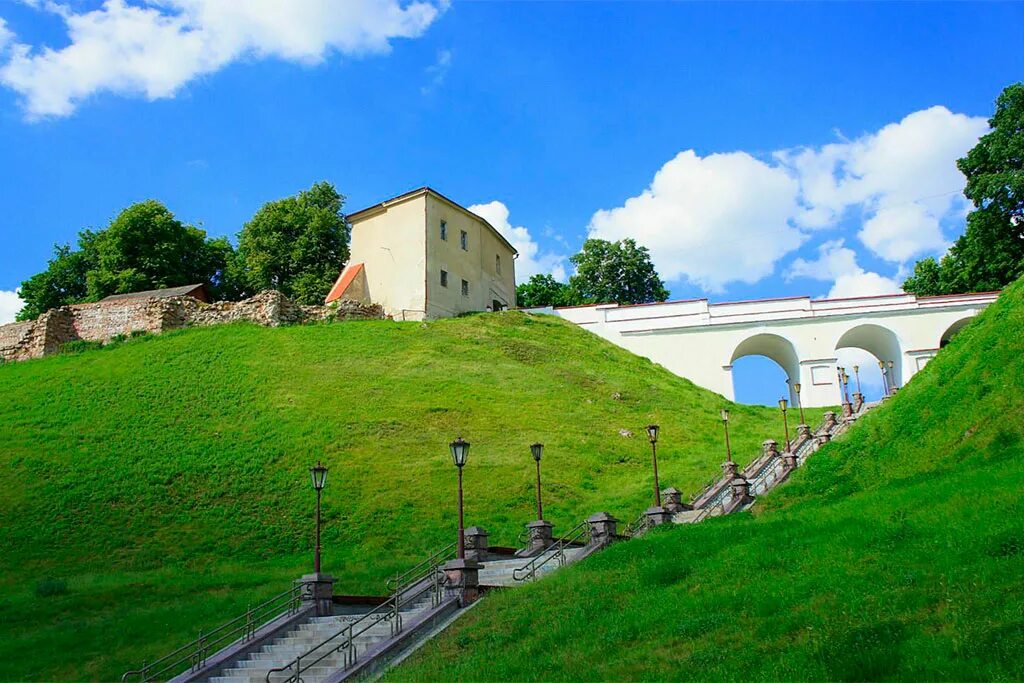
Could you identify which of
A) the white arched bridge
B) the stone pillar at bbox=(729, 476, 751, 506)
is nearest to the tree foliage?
the white arched bridge

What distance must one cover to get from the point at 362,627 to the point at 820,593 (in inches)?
362

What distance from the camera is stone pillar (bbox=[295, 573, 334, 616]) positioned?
1831 centimetres

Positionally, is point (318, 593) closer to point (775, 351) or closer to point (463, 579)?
point (463, 579)

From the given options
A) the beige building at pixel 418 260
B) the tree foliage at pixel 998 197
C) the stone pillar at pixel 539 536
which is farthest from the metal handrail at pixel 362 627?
the tree foliage at pixel 998 197

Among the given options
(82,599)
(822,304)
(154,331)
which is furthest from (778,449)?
(154,331)

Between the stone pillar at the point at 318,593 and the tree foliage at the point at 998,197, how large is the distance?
4666 centimetres

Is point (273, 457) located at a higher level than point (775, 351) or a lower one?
lower

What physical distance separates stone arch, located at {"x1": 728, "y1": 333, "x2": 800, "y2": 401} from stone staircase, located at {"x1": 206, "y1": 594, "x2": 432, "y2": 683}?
3897 cm

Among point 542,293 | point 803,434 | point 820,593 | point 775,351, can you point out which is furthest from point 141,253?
point 820,593

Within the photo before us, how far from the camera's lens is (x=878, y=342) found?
179 ft

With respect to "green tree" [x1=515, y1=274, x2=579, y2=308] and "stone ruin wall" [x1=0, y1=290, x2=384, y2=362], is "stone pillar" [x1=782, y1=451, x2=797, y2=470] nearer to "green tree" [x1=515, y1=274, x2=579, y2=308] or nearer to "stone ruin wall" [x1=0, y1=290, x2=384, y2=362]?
"stone ruin wall" [x1=0, y1=290, x2=384, y2=362]

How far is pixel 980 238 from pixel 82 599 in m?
51.4

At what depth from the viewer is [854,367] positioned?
4894 centimetres

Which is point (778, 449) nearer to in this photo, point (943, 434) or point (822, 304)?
point (943, 434)
